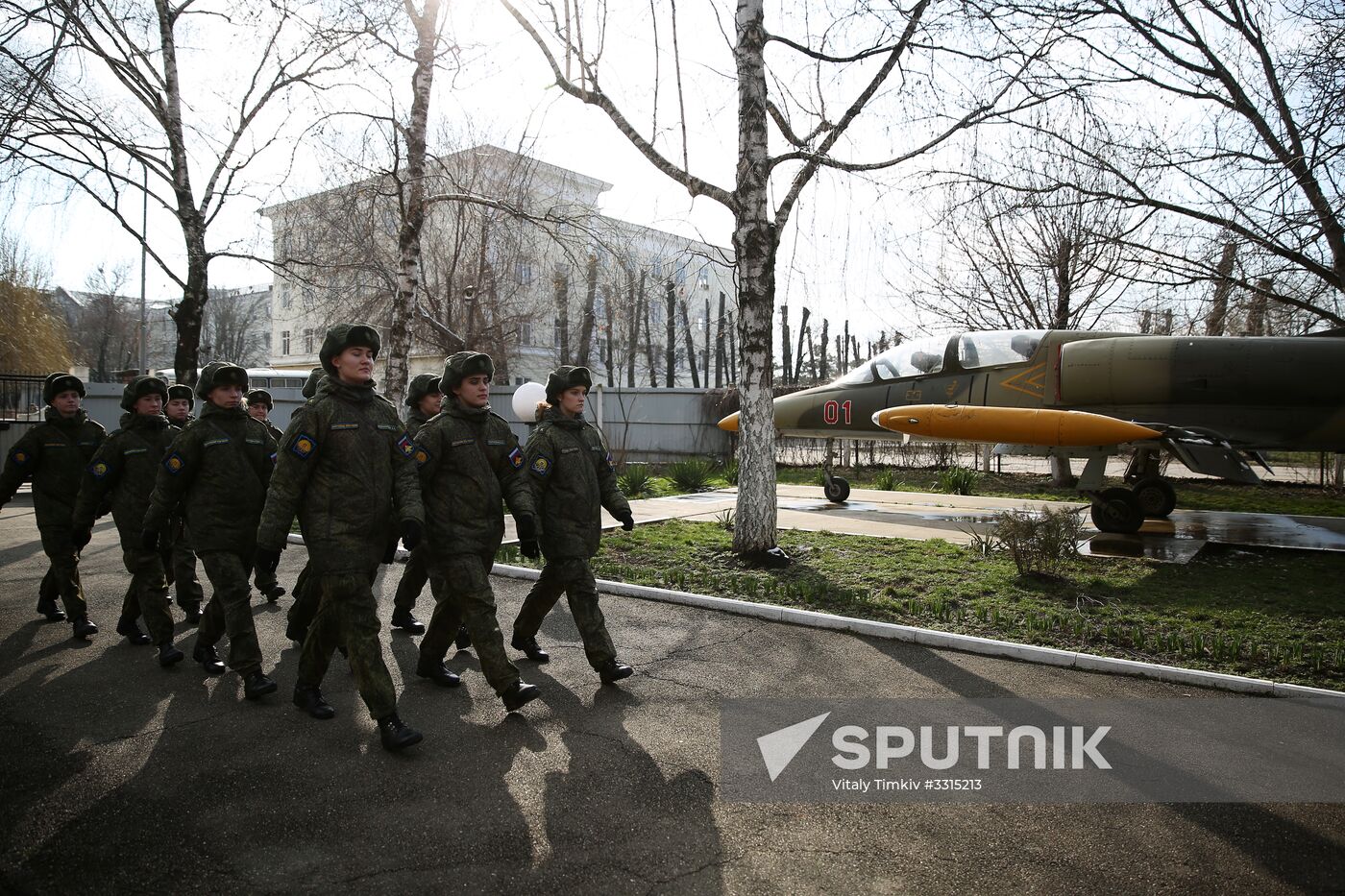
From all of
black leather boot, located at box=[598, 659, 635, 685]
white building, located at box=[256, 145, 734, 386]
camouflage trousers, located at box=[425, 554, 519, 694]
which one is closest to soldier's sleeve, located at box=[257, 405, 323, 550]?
camouflage trousers, located at box=[425, 554, 519, 694]

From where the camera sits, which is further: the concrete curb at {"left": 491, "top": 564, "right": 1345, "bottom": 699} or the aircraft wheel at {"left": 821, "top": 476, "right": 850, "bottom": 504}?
the aircraft wheel at {"left": 821, "top": 476, "right": 850, "bottom": 504}

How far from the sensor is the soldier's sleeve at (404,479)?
4.18 meters

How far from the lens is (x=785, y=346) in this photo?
43.1 m

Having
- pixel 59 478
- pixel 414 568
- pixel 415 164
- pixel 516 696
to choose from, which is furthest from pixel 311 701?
pixel 415 164

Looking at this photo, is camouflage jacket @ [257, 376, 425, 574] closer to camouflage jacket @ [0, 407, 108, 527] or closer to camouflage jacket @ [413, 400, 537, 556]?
camouflage jacket @ [413, 400, 537, 556]

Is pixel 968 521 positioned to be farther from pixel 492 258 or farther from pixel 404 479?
pixel 492 258

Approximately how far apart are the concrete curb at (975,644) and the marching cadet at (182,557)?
10.8 feet

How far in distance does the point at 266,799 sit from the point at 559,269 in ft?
41.4

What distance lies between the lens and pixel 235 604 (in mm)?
4801

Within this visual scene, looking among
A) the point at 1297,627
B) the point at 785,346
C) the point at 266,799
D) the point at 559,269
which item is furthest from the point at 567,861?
the point at 785,346

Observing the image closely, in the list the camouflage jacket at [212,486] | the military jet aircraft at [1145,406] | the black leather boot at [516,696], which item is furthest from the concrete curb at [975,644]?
the military jet aircraft at [1145,406]

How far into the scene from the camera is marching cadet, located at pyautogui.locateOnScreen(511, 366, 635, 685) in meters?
4.91

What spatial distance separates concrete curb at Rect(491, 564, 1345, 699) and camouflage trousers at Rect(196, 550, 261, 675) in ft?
10.9

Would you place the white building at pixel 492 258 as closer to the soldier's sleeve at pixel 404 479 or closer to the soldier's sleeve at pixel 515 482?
the soldier's sleeve at pixel 515 482
